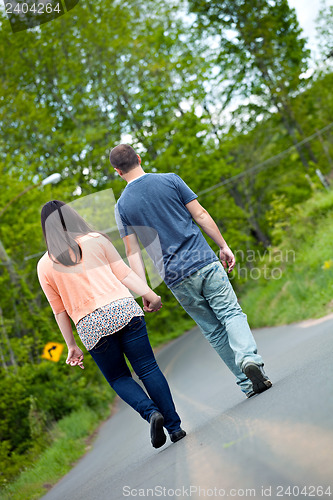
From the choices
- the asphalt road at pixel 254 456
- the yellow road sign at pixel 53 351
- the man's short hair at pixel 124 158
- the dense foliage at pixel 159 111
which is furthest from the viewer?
the dense foliage at pixel 159 111

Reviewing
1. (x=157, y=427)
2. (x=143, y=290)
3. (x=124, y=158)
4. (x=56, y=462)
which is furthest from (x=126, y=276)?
(x=56, y=462)

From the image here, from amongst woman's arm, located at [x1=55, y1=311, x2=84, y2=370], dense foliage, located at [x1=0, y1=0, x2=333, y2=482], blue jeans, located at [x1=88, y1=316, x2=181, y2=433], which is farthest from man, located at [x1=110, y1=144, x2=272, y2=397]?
dense foliage, located at [x1=0, y1=0, x2=333, y2=482]

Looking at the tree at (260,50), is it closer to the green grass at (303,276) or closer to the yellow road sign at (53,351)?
the green grass at (303,276)

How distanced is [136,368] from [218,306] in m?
0.73

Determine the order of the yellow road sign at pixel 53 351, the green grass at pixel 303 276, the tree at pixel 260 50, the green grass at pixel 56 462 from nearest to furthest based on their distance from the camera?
the green grass at pixel 56 462 < the green grass at pixel 303 276 < the yellow road sign at pixel 53 351 < the tree at pixel 260 50

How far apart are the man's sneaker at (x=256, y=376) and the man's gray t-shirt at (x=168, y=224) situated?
77 cm

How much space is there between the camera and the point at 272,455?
9.37 feet

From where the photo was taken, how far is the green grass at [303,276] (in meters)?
11.2

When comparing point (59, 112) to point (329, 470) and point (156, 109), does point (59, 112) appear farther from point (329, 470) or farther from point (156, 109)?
point (329, 470)

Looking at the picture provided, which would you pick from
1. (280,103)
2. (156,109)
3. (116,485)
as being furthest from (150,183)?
(280,103)

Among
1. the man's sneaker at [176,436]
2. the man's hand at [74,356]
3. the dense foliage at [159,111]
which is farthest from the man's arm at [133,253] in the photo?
the dense foliage at [159,111]

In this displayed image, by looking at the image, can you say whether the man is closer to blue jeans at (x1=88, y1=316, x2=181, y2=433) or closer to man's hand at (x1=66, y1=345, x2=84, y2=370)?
Answer: blue jeans at (x1=88, y1=316, x2=181, y2=433)

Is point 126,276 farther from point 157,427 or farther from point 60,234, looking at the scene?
point 157,427

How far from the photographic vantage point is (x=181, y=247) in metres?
4.81
